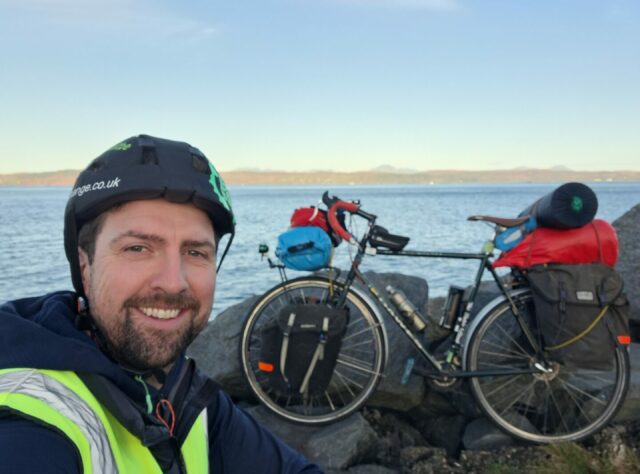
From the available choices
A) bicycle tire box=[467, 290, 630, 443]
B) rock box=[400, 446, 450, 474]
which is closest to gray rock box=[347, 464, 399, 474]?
rock box=[400, 446, 450, 474]

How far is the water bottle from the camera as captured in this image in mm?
5016

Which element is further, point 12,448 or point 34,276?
point 34,276

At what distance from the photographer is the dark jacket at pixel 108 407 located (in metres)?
1.21

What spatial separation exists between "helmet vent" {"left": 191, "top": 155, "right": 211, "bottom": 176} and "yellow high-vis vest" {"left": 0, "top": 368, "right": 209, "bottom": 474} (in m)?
0.88

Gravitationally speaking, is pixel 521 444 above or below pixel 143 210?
below

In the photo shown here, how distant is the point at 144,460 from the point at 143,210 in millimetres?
745

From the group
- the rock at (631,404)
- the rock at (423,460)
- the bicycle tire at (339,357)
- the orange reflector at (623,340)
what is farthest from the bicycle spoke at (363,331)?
the rock at (631,404)

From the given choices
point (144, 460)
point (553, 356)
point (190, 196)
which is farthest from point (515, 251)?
point (144, 460)

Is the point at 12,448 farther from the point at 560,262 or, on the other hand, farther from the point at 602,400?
the point at 602,400

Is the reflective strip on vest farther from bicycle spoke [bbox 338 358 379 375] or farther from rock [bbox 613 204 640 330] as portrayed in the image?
rock [bbox 613 204 640 330]

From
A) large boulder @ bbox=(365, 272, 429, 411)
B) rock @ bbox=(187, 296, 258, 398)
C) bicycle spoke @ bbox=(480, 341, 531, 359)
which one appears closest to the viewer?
bicycle spoke @ bbox=(480, 341, 531, 359)

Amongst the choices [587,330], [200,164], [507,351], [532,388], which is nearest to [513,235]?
[587,330]

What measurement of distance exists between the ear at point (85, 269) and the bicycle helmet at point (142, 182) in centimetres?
2

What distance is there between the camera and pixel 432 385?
16.1ft
